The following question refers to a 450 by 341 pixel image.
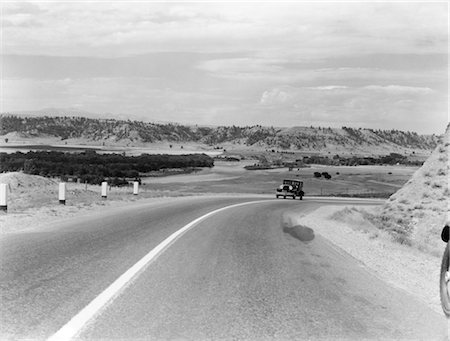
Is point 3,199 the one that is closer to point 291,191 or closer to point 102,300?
point 102,300

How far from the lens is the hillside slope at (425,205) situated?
67.4ft

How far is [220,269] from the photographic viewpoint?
9789 millimetres

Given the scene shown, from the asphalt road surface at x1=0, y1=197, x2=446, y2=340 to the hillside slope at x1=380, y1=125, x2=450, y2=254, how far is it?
8.48 metres

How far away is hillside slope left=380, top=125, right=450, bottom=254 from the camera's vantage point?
20547 millimetres

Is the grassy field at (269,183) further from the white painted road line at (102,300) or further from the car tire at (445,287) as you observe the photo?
the car tire at (445,287)

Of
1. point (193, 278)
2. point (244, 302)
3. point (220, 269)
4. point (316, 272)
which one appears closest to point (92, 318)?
point (244, 302)

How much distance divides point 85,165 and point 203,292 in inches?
3195

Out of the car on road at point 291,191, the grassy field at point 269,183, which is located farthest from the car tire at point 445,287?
the grassy field at point 269,183

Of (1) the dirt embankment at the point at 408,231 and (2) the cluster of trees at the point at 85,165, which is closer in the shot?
(1) the dirt embankment at the point at 408,231

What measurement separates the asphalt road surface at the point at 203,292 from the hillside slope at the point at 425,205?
334 inches

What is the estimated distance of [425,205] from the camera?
880 inches

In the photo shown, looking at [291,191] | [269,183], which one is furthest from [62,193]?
[269,183]

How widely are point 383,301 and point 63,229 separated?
31.9 feet

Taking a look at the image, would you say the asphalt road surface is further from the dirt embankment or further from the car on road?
the car on road
